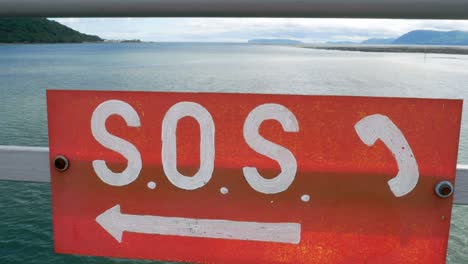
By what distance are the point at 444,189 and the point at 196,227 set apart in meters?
0.67

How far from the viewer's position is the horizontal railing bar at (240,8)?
102cm

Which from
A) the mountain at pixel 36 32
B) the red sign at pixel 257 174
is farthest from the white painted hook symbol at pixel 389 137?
the mountain at pixel 36 32

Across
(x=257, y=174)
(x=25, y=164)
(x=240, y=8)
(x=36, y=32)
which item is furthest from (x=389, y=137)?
(x=36, y=32)

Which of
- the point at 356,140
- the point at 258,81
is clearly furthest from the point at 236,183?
the point at 258,81

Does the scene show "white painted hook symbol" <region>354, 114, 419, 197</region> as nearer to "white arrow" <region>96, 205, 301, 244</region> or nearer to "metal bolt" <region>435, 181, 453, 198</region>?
"metal bolt" <region>435, 181, 453, 198</region>

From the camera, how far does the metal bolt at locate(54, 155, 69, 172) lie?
120 cm

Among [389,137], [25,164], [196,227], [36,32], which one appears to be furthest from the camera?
[36,32]

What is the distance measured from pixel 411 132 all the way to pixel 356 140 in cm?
14

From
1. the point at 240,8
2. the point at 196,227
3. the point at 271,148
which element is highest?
the point at 240,8

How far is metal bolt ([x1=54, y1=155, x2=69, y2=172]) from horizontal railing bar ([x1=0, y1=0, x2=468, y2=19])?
409mm

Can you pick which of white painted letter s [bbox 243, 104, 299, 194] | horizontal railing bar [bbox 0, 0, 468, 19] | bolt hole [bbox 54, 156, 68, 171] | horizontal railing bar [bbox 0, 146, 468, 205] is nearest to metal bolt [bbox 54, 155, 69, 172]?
bolt hole [bbox 54, 156, 68, 171]

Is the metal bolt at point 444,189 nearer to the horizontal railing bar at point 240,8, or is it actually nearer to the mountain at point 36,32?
the horizontal railing bar at point 240,8

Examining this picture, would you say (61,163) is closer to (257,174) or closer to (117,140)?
(117,140)

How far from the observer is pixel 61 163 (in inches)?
47.4
